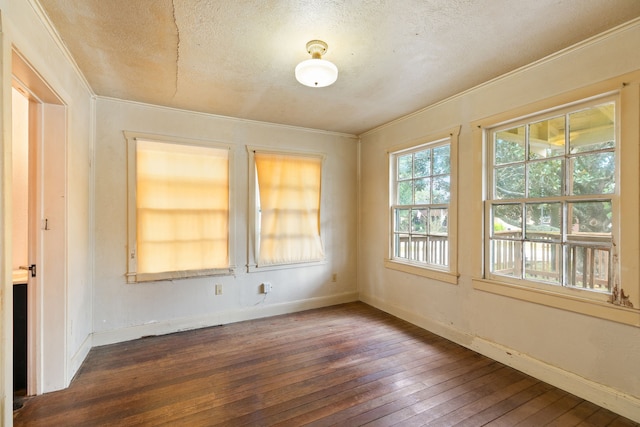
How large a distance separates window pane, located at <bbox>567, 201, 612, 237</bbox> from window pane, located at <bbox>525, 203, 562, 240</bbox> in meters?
0.08

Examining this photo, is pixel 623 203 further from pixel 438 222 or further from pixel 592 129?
pixel 438 222

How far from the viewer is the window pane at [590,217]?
2125 millimetres

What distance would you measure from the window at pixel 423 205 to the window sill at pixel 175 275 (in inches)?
85.6

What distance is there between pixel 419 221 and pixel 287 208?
5.73 ft

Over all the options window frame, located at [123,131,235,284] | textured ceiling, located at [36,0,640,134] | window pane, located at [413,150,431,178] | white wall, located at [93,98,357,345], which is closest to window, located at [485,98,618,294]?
textured ceiling, located at [36,0,640,134]

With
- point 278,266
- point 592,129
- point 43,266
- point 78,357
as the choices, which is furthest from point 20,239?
point 592,129

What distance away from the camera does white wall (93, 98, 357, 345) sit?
10.3 feet

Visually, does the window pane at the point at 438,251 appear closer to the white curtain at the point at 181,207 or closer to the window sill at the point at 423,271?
the window sill at the point at 423,271

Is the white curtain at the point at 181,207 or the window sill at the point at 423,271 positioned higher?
the white curtain at the point at 181,207

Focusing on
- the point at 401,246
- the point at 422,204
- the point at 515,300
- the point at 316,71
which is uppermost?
the point at 316,71

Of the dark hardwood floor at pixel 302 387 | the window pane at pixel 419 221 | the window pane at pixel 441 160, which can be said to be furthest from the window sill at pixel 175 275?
the window pane at pixel 441 160

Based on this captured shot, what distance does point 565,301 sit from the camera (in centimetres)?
227

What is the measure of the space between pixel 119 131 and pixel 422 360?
3.90 m

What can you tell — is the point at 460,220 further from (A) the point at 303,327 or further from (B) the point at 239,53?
(B) the point at 239,53
